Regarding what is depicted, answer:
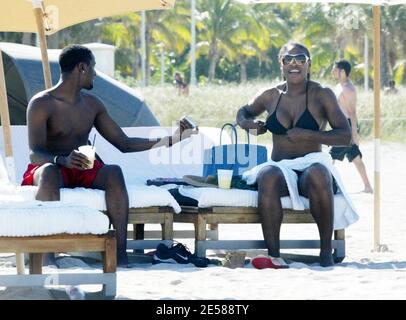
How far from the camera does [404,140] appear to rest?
2523cm

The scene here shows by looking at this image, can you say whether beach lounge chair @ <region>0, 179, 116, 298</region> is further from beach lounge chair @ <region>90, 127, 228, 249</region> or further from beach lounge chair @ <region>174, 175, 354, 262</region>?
beach lounge chair @ <region>90, 127, 228, 249</region>

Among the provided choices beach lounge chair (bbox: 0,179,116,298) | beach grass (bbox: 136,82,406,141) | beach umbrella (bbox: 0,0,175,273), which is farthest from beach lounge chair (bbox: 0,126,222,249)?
beach grass (bbox: 136,82,406,141)

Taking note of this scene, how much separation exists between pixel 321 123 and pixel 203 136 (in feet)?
10.2

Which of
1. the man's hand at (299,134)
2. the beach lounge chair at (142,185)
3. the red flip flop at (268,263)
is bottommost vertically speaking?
the red flip flop at (268,263)

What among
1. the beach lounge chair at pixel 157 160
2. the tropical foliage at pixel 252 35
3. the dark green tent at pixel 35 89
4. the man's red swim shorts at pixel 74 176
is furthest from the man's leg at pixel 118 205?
the tropical foliage at pixel 252 35

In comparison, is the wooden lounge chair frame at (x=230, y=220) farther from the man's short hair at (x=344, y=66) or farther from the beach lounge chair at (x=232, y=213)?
the man's short hair at (x=344, y=66)

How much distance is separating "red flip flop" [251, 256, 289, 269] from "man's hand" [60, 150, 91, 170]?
1268 mm

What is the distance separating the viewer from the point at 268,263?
7.42 m

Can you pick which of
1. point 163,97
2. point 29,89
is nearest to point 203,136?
point 29,89

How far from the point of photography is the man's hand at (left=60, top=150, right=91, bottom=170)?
709cm

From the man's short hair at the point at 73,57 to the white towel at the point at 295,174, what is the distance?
53.3 inches

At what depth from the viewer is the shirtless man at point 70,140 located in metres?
7.32
